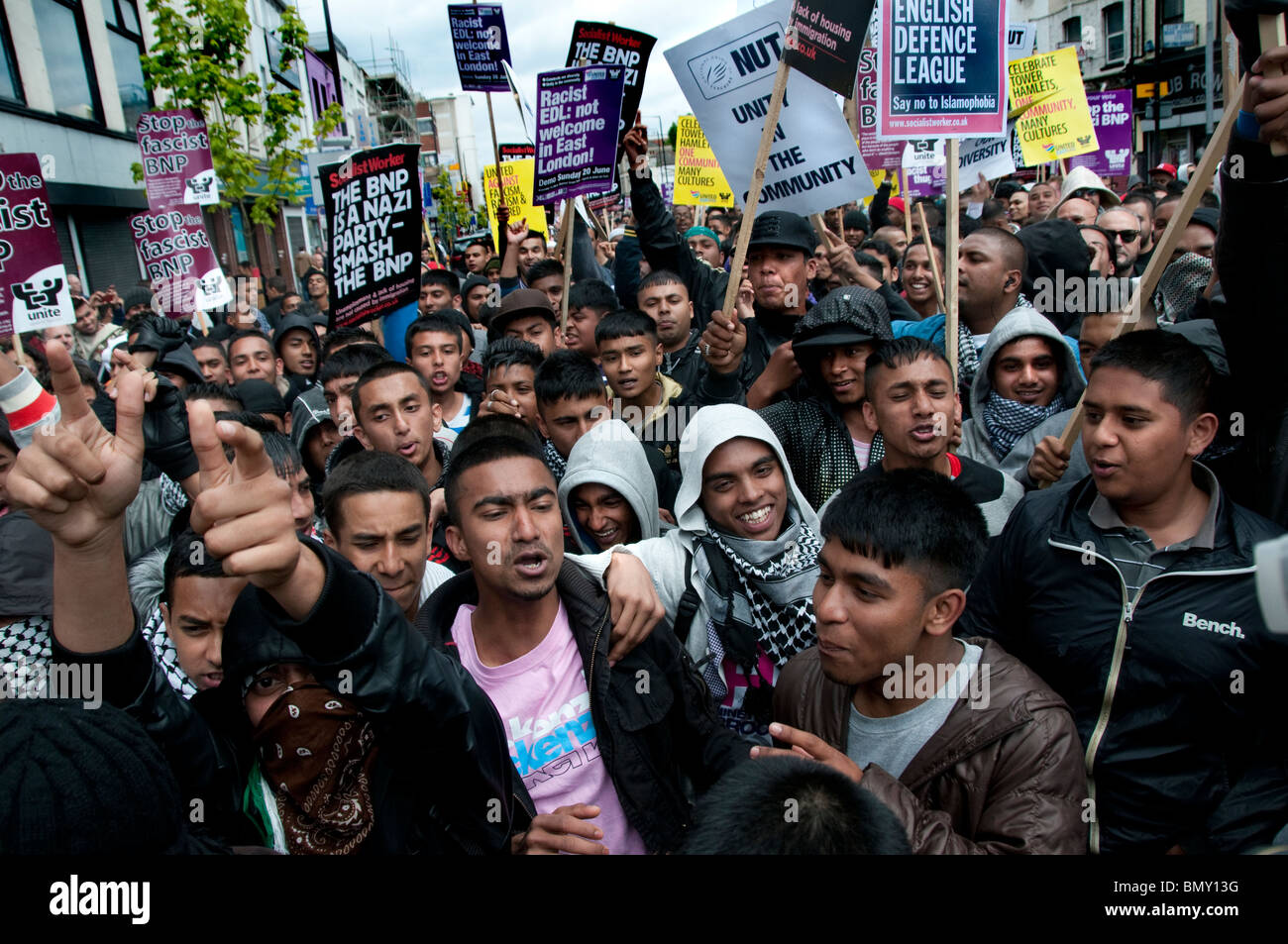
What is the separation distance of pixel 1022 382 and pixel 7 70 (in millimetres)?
16484

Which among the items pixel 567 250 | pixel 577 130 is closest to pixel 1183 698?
pixel 567 250

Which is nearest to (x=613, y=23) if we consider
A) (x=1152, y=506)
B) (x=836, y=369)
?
(x=836, y=369)

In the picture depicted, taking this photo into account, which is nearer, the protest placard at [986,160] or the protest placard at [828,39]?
the protest placard at [828,39]

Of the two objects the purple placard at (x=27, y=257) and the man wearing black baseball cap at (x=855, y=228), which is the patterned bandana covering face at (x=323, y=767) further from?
the man wearing black baseball cap at (x=855, y=228)

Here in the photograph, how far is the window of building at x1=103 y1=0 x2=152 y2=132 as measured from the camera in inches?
690

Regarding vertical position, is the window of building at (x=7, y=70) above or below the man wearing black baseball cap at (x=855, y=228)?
above

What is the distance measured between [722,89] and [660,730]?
3.43 meters

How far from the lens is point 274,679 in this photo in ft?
6.23

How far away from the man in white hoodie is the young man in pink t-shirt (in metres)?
0.23

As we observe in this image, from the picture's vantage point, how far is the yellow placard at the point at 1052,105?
8.30 meters

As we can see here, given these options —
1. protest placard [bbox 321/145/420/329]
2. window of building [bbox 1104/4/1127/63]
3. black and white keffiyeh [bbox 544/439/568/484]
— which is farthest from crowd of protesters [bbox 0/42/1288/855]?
window of building [bbox 1104/4/1127/63]

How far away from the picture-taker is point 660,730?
2.17 meters

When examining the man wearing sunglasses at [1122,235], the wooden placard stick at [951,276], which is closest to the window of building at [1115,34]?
the man wearing sunglasses at [1122,235]

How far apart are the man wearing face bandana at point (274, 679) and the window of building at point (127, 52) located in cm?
1970
